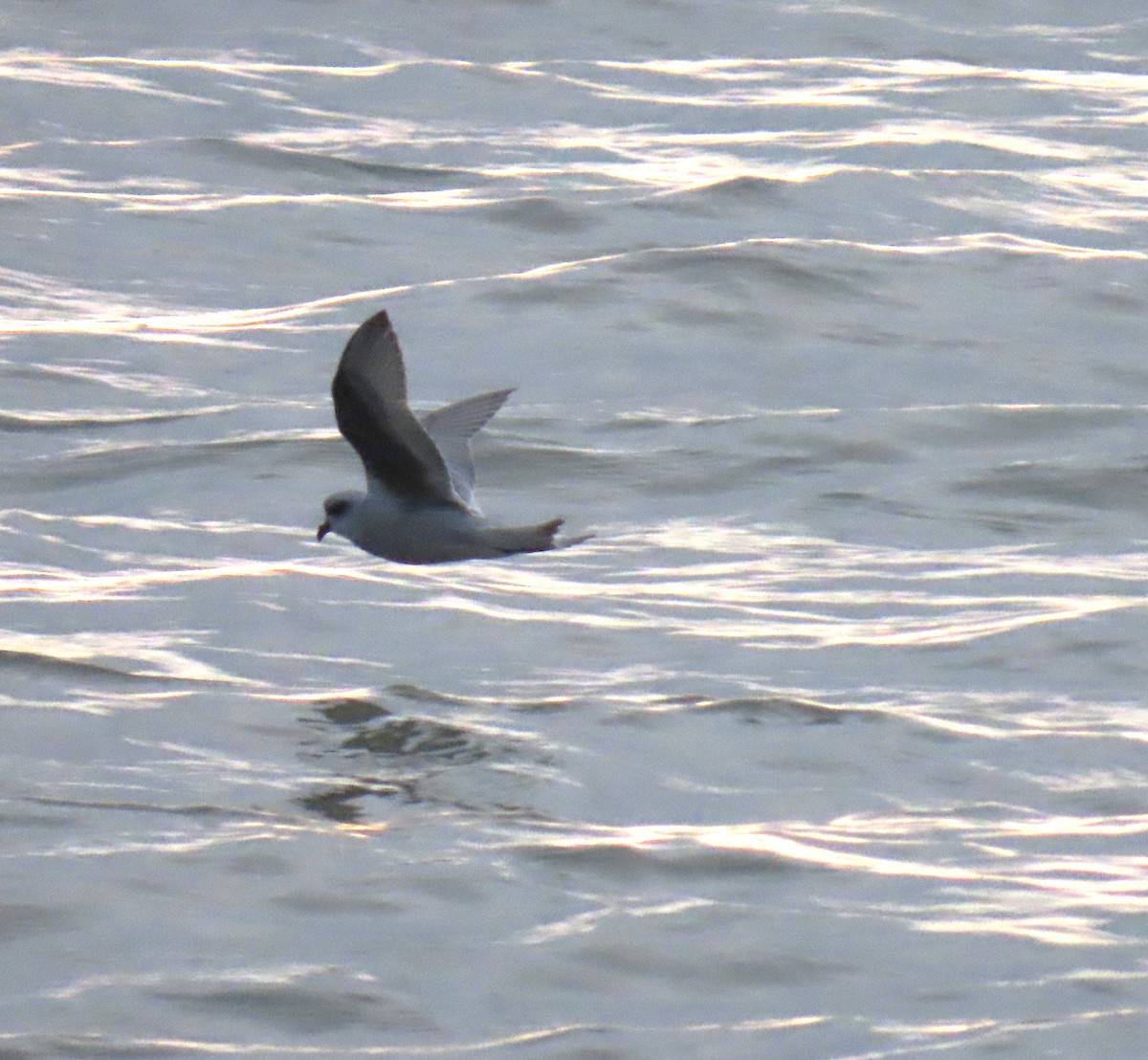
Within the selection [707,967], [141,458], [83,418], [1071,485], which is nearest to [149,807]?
[707,967]

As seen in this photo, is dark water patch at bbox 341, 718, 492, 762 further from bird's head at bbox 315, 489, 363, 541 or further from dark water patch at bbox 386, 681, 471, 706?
bird's head at bbox 315, 489, 363, 541

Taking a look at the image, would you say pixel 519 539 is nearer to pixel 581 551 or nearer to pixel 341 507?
pixel 341 507

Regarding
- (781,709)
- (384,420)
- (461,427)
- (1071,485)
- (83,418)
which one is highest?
(384,420)

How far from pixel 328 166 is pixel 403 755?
8686mm

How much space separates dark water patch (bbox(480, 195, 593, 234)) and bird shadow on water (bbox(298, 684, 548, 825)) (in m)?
6.87

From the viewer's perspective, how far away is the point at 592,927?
659 centimetres

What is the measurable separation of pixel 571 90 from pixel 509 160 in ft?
5.57

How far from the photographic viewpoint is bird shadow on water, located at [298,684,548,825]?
7.61 m

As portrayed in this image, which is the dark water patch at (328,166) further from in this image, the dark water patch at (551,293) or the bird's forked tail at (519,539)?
the bird's forked tail at (519,539)

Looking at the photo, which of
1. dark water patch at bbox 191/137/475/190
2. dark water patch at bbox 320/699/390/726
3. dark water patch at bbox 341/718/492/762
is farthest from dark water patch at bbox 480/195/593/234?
dark water patch at bbox 341/718/492/762

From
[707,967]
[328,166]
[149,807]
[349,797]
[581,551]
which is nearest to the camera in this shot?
[707,967]

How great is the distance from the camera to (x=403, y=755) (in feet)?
26.3

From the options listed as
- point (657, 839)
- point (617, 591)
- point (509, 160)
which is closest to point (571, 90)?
point (509, 160)

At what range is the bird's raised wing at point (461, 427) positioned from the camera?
356 inches
